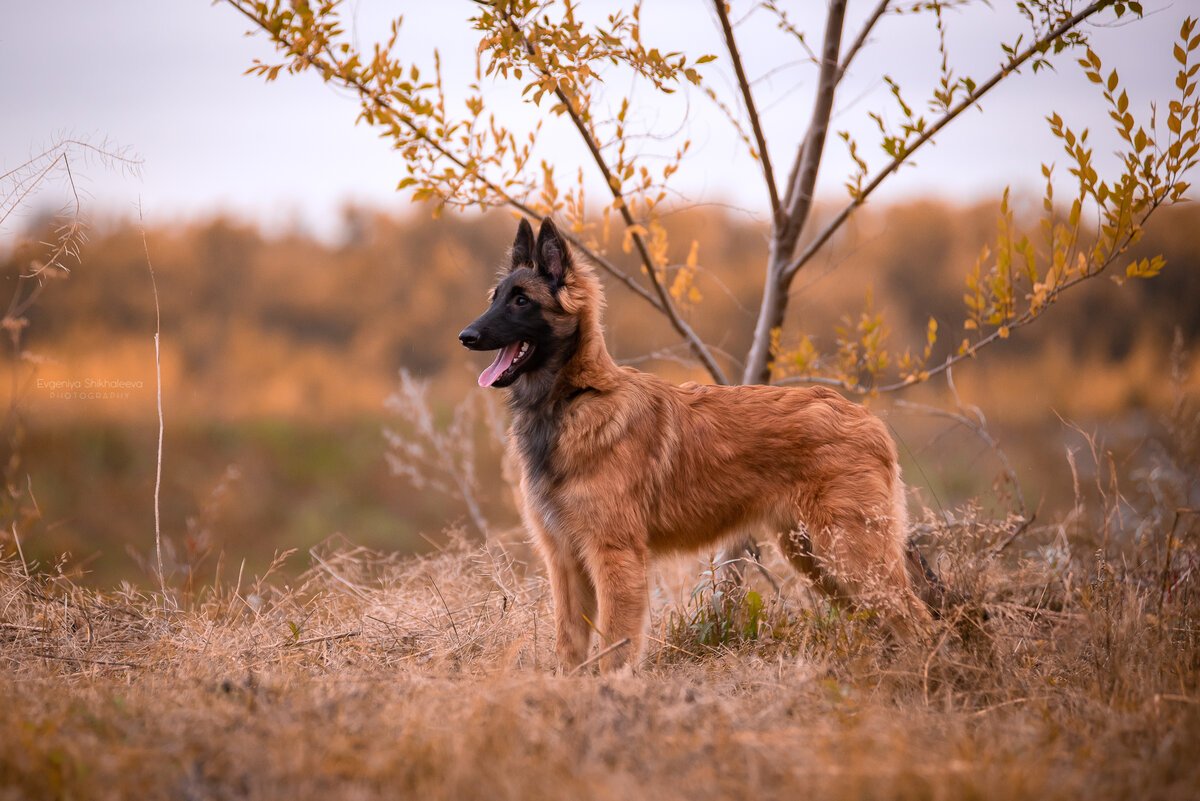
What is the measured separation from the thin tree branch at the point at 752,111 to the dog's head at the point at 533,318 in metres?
1.35

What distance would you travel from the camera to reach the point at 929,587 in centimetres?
382

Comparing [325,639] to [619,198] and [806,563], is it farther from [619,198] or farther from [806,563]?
[619,198]

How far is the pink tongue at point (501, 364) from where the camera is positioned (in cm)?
380

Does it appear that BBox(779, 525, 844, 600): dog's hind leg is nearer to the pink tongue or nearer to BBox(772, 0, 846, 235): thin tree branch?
the pink tongue

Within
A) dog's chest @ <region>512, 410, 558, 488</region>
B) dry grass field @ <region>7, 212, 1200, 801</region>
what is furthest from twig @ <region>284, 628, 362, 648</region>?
dog's chest @ <region>512, 410, 558, 488</region>

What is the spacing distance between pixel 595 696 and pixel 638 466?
1.35 m

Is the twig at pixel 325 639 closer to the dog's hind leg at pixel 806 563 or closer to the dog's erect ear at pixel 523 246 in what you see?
the dog's erect ear at pixel 523 246

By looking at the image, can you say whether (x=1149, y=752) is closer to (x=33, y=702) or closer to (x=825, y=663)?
(x=825, y=663)

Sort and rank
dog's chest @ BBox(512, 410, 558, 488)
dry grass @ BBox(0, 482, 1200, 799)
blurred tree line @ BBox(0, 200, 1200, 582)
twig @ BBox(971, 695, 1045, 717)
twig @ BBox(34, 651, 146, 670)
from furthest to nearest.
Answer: blurred tree line @ BBox(0, 200, 1200, 582)
dog's chest @ BBox(512, 410, 558, 488)
twig @ BBox(34, 651, 146, 670)
twig @ BBox(971, 695, 1045, 717)
dry grass @ BBox(0, 482, 1200, 799)

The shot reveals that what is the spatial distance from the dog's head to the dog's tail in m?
2.06

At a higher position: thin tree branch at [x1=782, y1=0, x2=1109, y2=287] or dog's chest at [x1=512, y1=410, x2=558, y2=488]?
thin tree branch at [x1=782, y1=0, x2=1109, y2=287]

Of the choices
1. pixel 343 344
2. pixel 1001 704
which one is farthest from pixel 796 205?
pixel 343 344

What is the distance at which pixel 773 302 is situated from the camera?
15.9 feet

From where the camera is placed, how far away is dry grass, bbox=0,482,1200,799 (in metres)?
2.11
